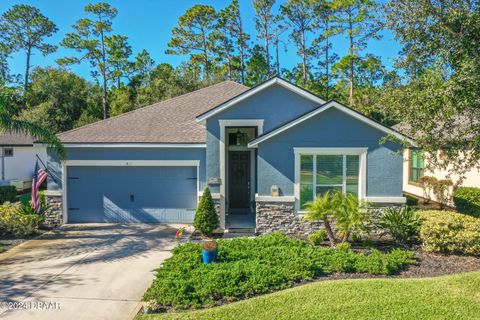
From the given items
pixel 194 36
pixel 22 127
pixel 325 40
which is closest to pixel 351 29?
pixel 325 40

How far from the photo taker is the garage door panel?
43.1ft

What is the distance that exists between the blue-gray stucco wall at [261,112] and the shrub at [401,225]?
483 cm

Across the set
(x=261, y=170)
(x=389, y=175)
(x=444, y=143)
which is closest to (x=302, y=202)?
(x=261, y=170)

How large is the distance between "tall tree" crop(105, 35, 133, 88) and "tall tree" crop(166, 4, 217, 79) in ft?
15.1

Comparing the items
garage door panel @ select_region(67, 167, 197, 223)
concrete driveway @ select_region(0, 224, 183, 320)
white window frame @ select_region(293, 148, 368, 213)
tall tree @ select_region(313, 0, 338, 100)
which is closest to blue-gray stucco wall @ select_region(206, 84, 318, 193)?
garage door panel @ select_region(67, 167, 197, 223)

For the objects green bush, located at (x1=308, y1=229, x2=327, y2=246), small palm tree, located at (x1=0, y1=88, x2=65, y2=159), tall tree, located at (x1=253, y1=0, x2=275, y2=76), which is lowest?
green bush, located at (x1=308, y1=229, x2=327, y2=246)

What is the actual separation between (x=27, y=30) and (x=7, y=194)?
29399mm

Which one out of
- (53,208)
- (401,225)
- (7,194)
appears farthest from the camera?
(7,194)

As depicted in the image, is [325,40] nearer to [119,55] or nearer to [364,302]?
[119,55]

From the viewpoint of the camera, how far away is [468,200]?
13203 mm

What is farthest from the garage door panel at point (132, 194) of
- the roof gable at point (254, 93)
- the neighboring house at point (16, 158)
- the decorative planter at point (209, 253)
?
the neighboring house at point (16, 158)

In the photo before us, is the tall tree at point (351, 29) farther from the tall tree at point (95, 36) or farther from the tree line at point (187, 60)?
the tall tree at point (95, 36)

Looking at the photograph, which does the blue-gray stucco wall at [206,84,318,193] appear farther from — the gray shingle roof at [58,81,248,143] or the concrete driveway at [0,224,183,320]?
the concrete driveway at [0,224,183,320]

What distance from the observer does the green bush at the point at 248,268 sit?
6.67 m
